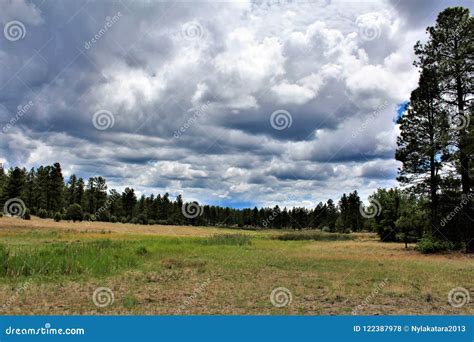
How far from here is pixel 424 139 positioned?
39000 mm

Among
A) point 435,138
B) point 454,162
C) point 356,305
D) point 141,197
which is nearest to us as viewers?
point 356,305

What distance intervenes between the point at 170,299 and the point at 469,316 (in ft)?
27.4

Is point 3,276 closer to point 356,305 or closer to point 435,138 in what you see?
point 356,305

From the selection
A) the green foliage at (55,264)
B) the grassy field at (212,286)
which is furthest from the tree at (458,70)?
the green foliage at (55,264)

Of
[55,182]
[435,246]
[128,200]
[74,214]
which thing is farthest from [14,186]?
[435,246]

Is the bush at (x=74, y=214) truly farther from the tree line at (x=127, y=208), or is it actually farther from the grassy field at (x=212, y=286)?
the grassy field at (x=212, y=286)

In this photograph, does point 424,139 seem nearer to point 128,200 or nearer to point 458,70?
point 458,70

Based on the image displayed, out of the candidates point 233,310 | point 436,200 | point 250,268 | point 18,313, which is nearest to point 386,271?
point 250,268

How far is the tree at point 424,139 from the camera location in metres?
36.6

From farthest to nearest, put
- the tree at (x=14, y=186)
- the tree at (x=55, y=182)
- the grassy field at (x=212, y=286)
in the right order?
the tree at (x=55, y=182), the tree at (x=14, y=186), the grassy field at (x=212, y=286)

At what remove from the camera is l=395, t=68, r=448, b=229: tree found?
120 feet

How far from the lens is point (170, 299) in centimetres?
1279

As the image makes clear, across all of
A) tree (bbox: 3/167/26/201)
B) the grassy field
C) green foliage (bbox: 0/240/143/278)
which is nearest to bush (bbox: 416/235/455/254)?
the grassy field

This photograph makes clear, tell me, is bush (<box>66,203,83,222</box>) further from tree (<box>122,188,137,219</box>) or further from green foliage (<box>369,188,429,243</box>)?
green foliage (<box>369,188,429,243</box>)
